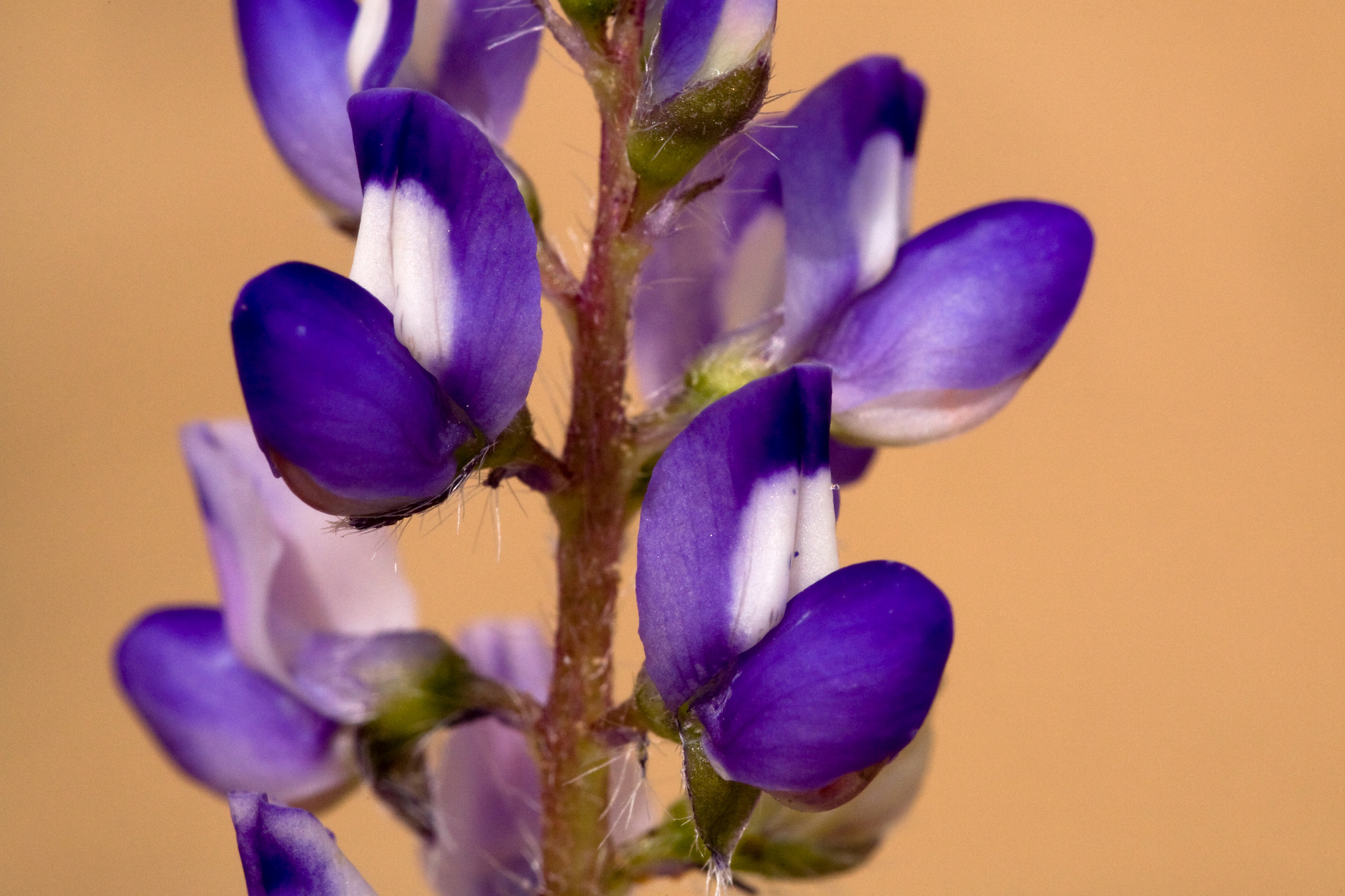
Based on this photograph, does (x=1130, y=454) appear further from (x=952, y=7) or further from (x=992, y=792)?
(x=952, y=7)

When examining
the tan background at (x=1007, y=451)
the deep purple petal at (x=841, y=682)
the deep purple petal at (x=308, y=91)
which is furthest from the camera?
the tan background at (x=1007, y=451)

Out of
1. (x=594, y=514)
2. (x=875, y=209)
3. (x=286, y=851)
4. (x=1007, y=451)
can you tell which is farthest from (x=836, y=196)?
(x=1007, y=451)

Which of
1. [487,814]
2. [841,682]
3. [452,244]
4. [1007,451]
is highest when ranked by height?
[452,244]

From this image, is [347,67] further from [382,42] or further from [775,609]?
[775,609]

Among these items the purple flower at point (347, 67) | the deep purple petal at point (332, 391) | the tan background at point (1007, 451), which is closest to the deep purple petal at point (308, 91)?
the purple flower at point (347, 67)


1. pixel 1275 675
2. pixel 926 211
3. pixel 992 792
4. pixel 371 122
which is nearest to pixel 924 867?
pixel 992 792

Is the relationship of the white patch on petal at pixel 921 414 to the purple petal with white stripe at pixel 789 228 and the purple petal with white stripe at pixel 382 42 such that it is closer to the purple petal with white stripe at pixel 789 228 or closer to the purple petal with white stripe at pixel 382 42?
the purple petal with white stripe at pixel 789 228
